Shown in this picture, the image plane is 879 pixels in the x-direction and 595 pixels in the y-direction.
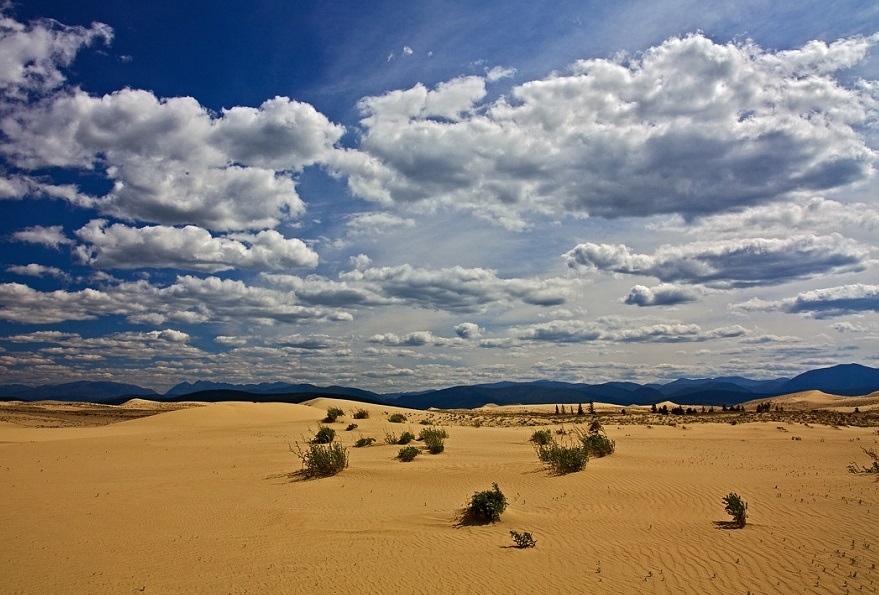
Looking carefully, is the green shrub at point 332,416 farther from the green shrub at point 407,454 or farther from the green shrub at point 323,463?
the green shrub at point 323,463

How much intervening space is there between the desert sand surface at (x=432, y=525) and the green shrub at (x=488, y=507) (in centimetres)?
30

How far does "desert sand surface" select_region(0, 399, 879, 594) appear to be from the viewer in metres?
7.38

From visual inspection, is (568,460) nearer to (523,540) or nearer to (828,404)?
(523,540)

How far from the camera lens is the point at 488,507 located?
33.2 ft

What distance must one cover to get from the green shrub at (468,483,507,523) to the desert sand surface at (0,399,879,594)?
30cm

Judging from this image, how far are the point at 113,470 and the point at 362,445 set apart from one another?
341 inches

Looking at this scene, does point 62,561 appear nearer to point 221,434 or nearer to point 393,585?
point 393,585

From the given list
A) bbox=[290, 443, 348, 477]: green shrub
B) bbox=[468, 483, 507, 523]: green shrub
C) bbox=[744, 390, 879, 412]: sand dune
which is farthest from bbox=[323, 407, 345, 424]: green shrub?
bbox=[744, 390, 879, 412]: sand dune

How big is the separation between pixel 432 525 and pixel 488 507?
1.12 m

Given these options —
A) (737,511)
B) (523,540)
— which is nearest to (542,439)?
(737,511)

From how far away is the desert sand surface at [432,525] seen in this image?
290 inches

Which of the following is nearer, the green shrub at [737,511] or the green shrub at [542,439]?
the green shrub at [737,511]

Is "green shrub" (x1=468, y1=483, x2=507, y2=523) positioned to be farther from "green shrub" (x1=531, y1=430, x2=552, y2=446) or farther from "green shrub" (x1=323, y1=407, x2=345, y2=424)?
"green shrub" (x1=323, y1=407, x2=345, y2=424)

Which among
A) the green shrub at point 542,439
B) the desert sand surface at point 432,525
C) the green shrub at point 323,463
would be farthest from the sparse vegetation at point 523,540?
the green shrub at point 542,439
